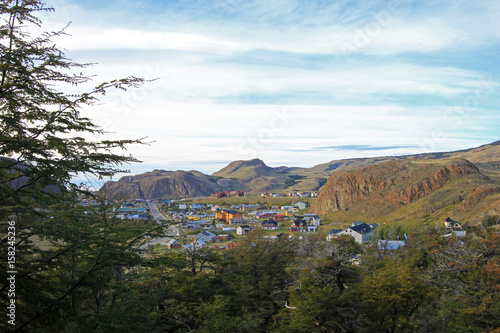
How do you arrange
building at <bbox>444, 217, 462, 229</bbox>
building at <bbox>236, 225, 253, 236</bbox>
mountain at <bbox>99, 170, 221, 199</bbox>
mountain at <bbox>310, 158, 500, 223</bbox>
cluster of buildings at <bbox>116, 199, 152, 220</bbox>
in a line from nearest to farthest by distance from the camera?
1. cluster of buildings at <bbox>116, 199, 152, 220</bbox>
2. building at <bbox>444, 217, 462, 229</bbox>
3. mountain at <bbox>310, 158, 500, 223</bbox>
4. building at <bbox>236, 225, 253, 236</bbox>
5. mountain at <bbox>99, 170, 221, 199</bbox>

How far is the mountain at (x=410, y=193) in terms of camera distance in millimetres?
54438

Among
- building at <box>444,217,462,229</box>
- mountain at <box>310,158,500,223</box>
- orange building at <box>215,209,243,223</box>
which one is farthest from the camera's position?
orange building at <box>215,209,243,223</box>

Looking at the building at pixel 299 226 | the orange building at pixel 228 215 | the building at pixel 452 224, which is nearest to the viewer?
the building at pixel 452 224

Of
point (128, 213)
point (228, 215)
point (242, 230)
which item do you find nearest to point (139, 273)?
point (128, 213)

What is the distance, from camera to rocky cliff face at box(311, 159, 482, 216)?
7062 centimetres

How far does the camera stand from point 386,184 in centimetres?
7812

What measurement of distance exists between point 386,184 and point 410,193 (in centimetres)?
819

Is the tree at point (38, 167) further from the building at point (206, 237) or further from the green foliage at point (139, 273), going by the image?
the building at point (206, 237)

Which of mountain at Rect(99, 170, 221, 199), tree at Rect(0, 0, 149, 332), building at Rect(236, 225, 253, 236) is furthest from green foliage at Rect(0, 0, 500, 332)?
mountain at Rect(99, 170, 221, 199)

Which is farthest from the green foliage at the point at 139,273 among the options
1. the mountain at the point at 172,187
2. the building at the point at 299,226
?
the mountain at the point at 172,187

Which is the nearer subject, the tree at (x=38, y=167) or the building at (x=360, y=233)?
Result: the tree at (x=38, y=167)

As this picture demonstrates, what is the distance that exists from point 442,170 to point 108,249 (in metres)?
79.7

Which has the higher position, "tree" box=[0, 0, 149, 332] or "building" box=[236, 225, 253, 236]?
"tree" box=[0, 0, 149, 332]

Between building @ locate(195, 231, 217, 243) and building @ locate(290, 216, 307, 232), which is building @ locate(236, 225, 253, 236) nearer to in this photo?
building @ locate(195, 231, 217, 243)
